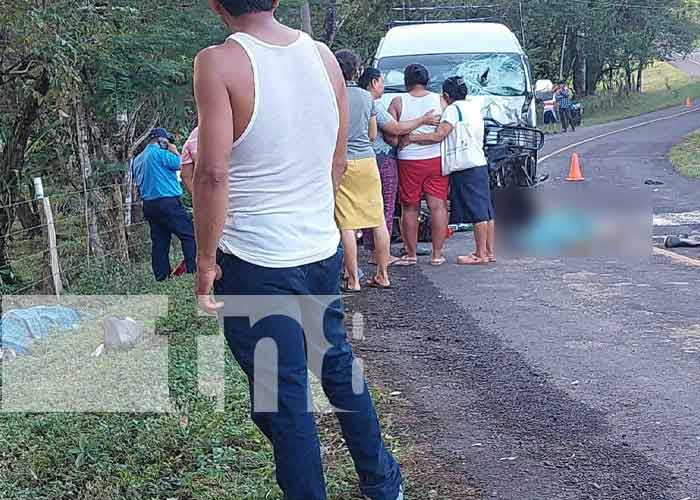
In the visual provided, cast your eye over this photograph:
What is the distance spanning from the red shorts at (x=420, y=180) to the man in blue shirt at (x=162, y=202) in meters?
2.34

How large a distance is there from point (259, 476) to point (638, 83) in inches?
1916

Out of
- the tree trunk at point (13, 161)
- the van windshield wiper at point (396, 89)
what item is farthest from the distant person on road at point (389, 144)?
the tree trunk at point (13, 161)

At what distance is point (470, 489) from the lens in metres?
3.99

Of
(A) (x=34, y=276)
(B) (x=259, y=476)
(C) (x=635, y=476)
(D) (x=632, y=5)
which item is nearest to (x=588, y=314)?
(C) (x=635, y=476)

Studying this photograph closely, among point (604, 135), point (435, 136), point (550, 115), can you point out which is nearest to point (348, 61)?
point (435, 136)

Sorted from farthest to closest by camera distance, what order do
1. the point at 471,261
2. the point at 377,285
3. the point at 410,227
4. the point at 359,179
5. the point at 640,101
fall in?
the point at 640,101
the point at 471,261
the point at 410,227
the point at 377,285
the point at 359,179

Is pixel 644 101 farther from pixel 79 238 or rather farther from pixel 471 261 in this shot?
pixel 471 261

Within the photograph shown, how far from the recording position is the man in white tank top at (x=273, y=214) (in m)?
3.22

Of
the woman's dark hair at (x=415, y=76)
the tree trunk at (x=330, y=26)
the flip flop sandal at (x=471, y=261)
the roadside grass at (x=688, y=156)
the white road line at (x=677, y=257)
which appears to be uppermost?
→ the tree trunk at (x=330, y=26)

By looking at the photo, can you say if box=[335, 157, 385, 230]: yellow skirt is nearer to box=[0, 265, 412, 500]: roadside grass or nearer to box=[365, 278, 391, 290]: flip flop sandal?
box=[365, 278, 391, 290]: flip flop sandal

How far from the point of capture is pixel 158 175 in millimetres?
10125

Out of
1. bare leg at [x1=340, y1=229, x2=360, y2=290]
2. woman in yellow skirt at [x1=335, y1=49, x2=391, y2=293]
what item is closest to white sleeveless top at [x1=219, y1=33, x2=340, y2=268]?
woman in yellow skirt at [x1=335, y1=49, x2=391, y2=293]

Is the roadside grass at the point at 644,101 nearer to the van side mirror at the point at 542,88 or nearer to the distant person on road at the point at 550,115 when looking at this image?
the distant person on road at the point at 550,115

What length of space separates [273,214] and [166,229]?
7.14m
